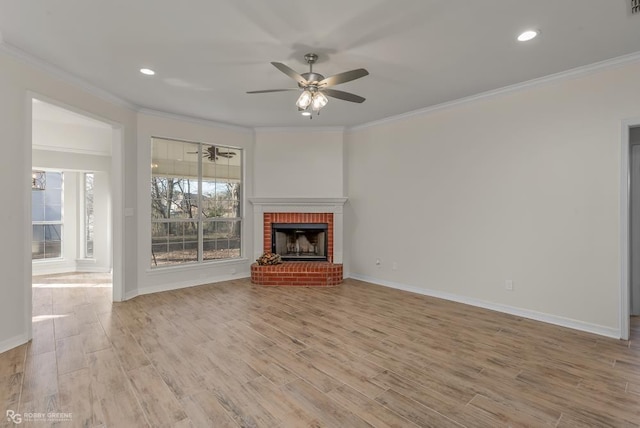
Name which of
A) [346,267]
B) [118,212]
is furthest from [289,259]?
[118,212]

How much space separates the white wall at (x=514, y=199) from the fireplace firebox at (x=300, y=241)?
1.03 metres

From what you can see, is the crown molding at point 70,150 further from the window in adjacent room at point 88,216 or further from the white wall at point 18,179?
the white wall at point 18,179

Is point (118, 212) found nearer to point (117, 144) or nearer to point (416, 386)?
point (117, 144)

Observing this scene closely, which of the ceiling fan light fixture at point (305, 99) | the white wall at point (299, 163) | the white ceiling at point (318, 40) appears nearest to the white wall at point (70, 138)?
the white ceiling at point (318, 40)

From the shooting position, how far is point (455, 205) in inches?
178

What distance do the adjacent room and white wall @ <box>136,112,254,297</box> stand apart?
37 mm

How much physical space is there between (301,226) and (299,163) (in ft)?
3.93

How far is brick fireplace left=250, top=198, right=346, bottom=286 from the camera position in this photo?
5438mm

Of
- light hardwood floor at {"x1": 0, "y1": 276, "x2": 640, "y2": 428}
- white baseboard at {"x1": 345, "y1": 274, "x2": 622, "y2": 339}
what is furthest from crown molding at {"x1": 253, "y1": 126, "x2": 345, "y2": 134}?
light hardwood floor at {"x1": 0, "y1": 276, "x2": 640, "y2": 428}

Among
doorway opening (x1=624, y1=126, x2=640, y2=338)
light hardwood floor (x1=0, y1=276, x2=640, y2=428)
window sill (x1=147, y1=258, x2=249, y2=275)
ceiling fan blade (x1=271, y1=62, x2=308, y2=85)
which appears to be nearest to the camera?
light hardwood floor (x1=0, y1=276, x2=640, y2=428)

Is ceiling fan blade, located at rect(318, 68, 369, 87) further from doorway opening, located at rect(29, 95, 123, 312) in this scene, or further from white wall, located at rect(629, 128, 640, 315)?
doorway opening, located at rect(29, 95, 123, 312)

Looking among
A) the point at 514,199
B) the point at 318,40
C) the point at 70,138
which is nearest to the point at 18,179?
the point at 318,40

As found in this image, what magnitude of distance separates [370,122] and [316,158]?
46.2 inches

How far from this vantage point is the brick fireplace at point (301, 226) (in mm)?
5438
